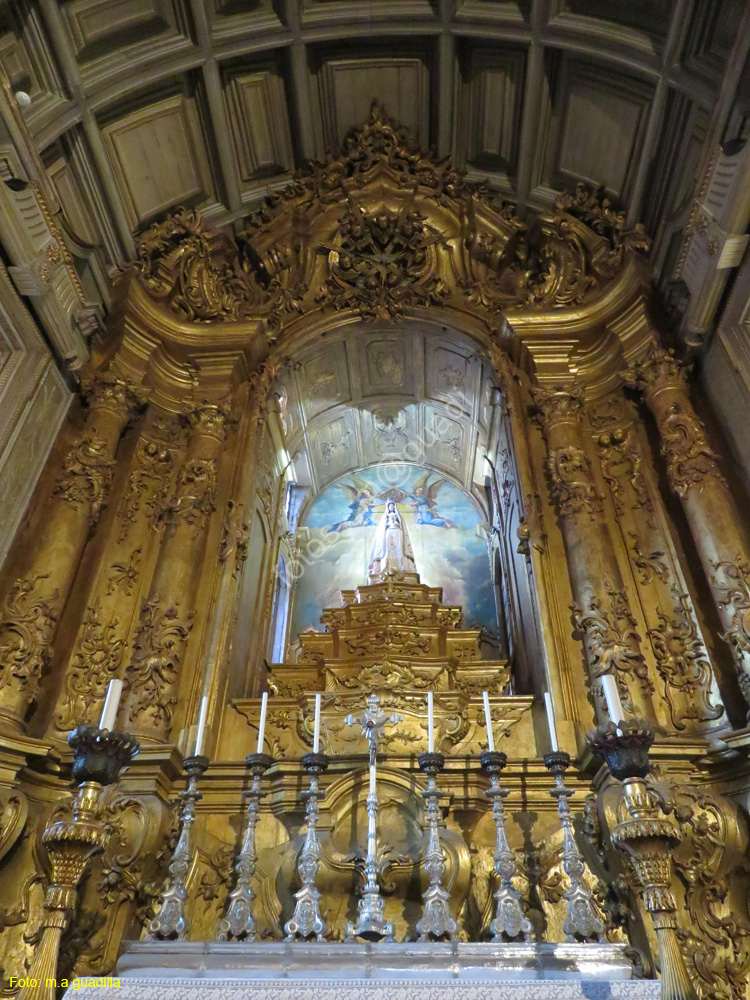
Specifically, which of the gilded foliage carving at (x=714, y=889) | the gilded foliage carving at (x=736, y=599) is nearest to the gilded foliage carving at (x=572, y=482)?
the gilded foliage carving at (x=736, y=599)

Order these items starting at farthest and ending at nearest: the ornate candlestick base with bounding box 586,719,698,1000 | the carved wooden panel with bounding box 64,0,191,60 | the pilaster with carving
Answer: the carved wooden panel with bounding box 64,0,191,60 → the pilaster with carving → the ornate candlestick base with bounding box 586,719,698,1000

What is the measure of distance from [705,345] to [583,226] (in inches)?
90.9

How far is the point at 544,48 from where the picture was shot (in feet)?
22.6

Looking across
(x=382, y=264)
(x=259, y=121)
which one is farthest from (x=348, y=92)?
(x=382, y=264)

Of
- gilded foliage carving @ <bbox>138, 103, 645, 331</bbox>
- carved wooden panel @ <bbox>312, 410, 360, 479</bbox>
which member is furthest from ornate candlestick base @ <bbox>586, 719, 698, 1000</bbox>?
carved wooden panel @ <bbox>312, 410, 360, 479</bbox>

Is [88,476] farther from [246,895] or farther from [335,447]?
[335,447]

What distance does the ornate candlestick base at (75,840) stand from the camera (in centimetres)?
282

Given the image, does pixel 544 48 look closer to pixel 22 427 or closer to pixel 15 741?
pixel 22 427

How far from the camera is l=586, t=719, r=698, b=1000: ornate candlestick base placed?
2775mm

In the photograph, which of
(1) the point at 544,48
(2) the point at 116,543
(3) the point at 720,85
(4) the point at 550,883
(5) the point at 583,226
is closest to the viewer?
(4) the point at 550,883

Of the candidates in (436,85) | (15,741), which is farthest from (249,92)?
(15,741)

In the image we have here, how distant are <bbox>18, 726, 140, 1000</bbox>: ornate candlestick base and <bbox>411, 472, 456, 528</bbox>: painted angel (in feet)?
20.0

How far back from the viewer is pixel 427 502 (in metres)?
9.34

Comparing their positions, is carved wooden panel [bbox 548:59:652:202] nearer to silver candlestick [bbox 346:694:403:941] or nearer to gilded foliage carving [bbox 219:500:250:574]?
gilded foliage carving [bbox 219:500:250:574]
